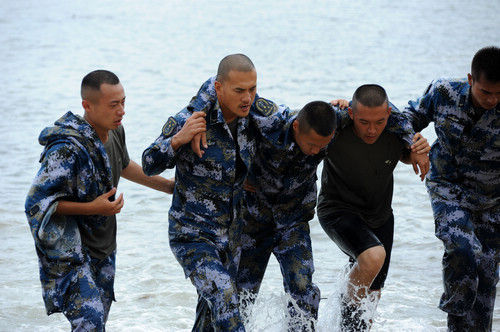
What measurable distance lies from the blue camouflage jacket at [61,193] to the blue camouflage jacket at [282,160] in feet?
2.57

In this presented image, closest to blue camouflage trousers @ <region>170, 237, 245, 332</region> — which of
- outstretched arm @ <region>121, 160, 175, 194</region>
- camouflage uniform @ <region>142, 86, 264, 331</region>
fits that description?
camouflage uniform @ <region>142, 86, 264, 331</region>

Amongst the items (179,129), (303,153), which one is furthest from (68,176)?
(303,153)

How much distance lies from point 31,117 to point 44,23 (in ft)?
43.1

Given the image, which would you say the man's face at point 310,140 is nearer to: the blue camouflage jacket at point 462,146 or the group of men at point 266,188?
the group of men at point 266,188

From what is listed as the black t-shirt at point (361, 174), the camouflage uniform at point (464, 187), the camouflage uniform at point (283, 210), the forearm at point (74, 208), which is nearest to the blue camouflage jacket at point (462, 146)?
the camouflage uniform at point (464, 187)

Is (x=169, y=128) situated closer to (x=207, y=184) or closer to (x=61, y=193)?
Answer: (x=207, y=184)

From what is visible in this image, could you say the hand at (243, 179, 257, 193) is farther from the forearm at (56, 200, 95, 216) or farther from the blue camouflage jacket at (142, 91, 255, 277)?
the forearm at (56, 200, 95, 216)

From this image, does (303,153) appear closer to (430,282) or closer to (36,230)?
(36,230)

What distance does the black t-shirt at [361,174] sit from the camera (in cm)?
562

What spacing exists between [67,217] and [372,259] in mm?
2036

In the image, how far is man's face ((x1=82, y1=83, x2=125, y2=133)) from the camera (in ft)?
16.1

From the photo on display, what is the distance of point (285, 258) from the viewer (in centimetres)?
546

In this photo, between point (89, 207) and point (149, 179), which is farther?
point (149, 179)

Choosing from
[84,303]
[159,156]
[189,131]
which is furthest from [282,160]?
[84,303]
